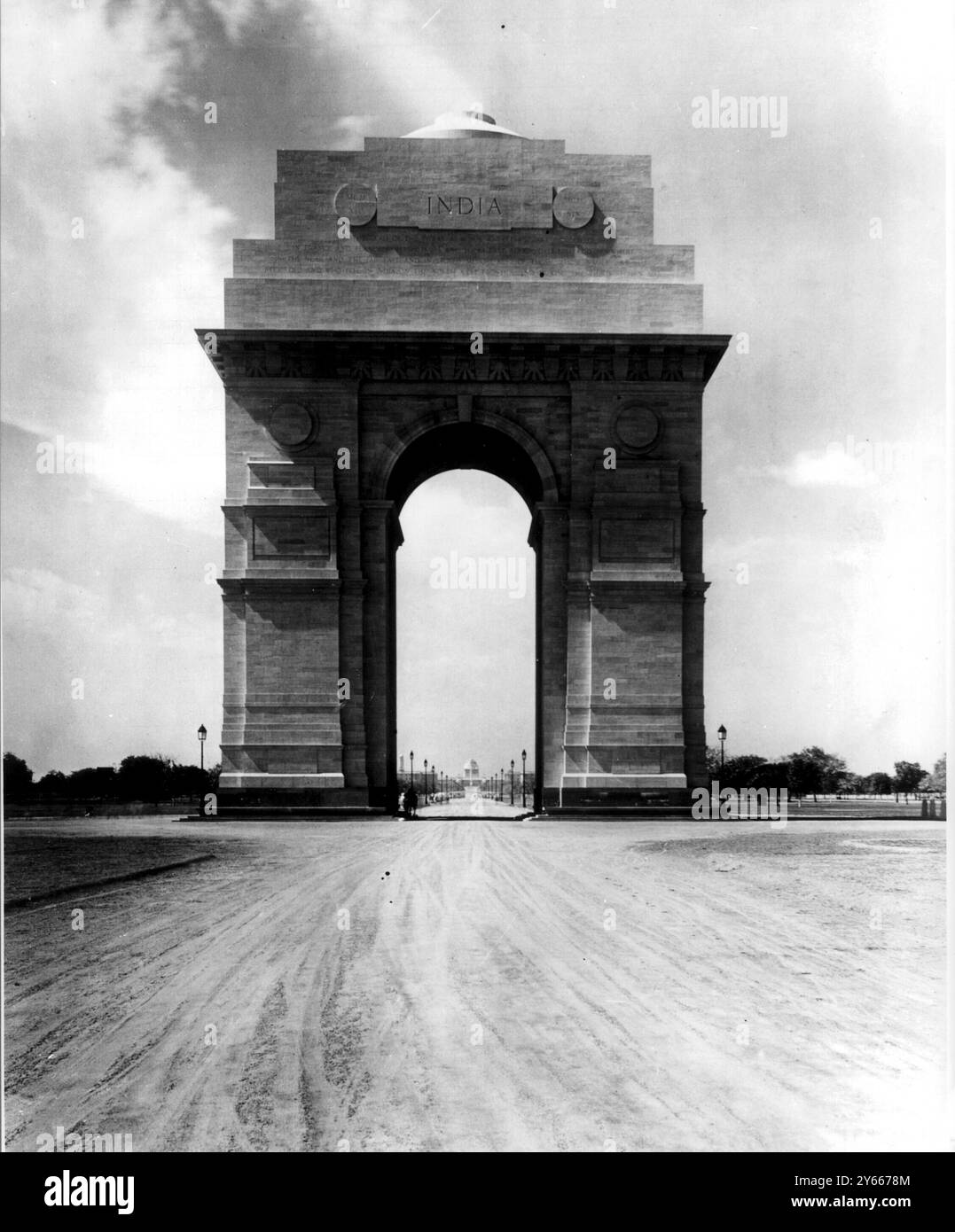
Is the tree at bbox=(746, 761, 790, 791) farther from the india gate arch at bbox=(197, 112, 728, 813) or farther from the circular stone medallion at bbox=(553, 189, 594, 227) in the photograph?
the circular stone medallion at bbox=(553, 189, 594, 227)

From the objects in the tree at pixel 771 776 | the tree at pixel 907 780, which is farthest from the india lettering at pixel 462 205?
the tree at pixel 771 776

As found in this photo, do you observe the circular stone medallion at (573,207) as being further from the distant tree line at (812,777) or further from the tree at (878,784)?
the tree at (878,784)

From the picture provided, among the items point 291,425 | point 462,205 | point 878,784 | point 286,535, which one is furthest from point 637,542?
point 878,784

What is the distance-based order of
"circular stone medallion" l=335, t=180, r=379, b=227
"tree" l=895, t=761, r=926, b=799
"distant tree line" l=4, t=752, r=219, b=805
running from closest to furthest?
"circular stone medallion" l=335, t=180, r=379, b=227 → "distant tree line" l=4, t=752, r=219, b=805 → "tree" l=895, t=761, r=926, b=799

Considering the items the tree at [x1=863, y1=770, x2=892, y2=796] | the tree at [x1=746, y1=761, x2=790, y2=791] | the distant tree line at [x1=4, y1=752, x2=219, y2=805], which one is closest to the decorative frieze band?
the distant tree line at [x1=4, y1=752, x2=219, y2=805]

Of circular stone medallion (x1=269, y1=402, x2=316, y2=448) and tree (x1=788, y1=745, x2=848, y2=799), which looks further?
tree (x1=788, y1=745, x2=848, y2=799)
